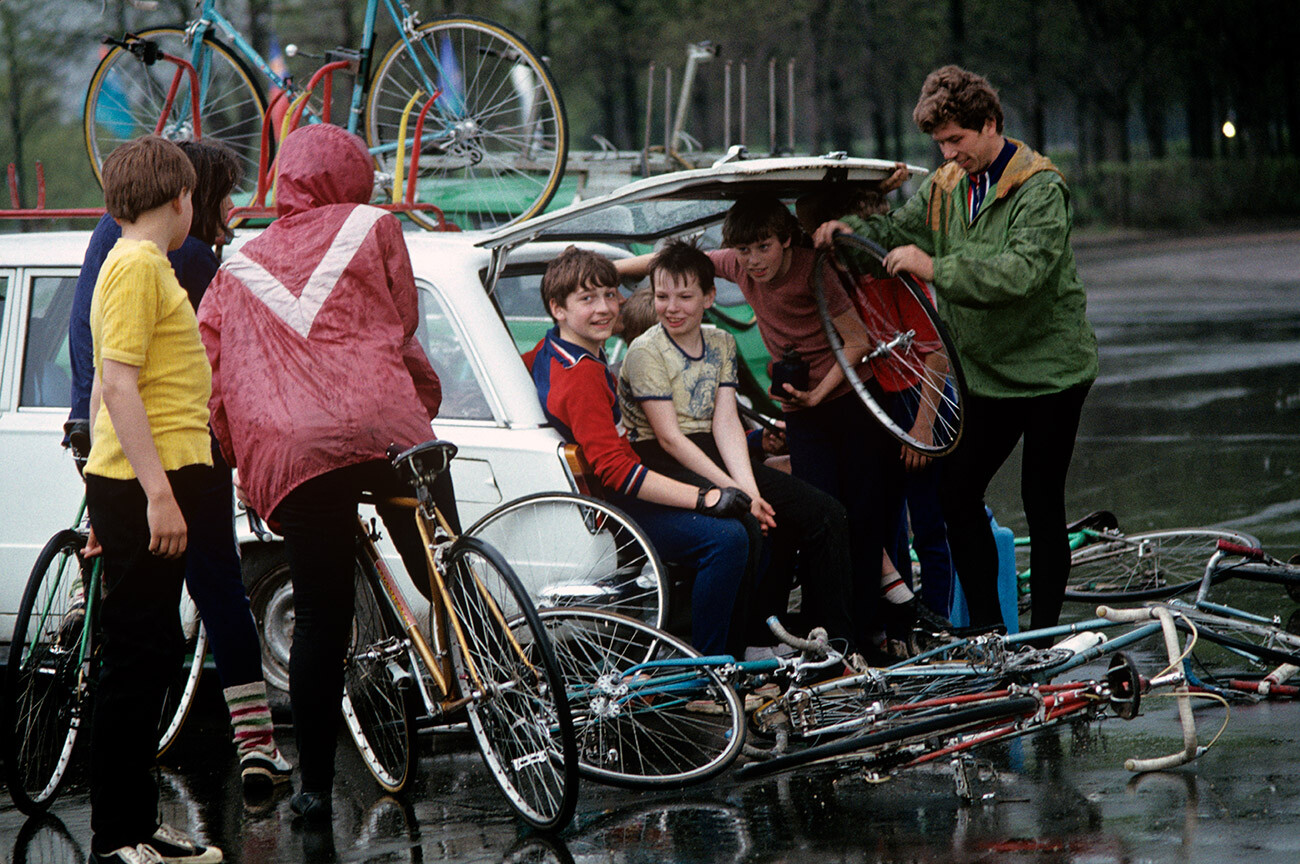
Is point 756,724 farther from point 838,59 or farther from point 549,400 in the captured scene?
point 838,59

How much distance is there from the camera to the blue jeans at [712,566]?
16.1ft

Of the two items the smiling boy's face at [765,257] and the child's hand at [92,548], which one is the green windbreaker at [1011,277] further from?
the child's hand at [92,548]

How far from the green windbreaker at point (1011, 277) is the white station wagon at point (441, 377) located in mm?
303

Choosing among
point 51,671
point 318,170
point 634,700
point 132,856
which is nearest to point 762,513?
point 634,700

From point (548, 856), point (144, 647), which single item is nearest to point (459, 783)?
point (548, 856)

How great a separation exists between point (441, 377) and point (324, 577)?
4.78 feet

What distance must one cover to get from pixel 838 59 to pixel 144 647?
35444 millimetres

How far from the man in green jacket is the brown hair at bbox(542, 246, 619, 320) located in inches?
30.3

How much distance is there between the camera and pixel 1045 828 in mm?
3922

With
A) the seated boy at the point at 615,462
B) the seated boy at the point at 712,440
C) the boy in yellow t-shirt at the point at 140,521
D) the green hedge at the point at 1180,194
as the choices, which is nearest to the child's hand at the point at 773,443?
the seated boy at the point at 712,440

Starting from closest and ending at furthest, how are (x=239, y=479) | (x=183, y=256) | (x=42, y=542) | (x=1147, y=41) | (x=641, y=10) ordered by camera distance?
(x=239, y=479) → (x=183, y=256) → (x=42, y=542) → (x=641, y=10) → (x=1147, y=41)

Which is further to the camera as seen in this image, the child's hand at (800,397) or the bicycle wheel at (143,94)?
the bicycle wheel at (143,94)

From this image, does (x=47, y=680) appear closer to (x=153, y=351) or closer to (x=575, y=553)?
(x=153, y=351)

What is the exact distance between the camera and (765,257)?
5348 millimetres
